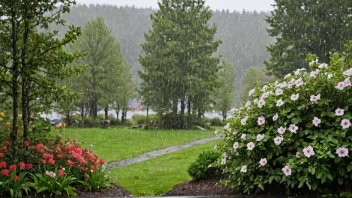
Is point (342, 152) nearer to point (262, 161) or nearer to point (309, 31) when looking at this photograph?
point (262, 161)

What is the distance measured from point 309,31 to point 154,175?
847 inches

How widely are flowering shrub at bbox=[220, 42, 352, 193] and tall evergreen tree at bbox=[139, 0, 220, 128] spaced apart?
2149 centimetres

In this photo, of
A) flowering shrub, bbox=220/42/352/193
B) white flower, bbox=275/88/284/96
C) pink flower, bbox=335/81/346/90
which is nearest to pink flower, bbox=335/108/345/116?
flowering shrub, bbox=220/42/352/193

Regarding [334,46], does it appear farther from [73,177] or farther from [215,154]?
[73,177]

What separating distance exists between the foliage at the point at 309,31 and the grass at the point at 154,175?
1681 cm

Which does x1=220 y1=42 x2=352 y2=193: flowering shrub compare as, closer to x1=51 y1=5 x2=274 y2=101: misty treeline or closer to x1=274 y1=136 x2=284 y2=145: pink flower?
x1=274 y1=136 x2=284 y2=145: pink flower

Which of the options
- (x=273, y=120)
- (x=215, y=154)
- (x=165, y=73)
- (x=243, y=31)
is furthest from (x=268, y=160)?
(x=243, y=31)

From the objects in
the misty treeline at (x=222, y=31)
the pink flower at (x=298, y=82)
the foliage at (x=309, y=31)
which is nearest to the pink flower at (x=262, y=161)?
the pink flower at (x=298, y=82)

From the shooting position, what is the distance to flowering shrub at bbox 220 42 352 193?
185 inches

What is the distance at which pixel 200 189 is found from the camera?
6.64m

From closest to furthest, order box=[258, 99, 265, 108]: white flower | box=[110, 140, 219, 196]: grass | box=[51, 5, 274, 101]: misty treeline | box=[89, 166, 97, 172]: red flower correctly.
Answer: box=[258, 99, 265, 108]: white flower
box=[89, 166, 97, 172]: red flower
box=[110, 140, 219, 196]: grass
box=[51, 5, 274, 101]: misty treeline

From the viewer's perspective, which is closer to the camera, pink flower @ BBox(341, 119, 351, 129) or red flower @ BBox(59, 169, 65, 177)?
pink flower @ BBox(341, 119, 351, 129)

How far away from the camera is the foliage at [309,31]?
2670 cm

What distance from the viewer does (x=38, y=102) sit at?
702 centimetres
